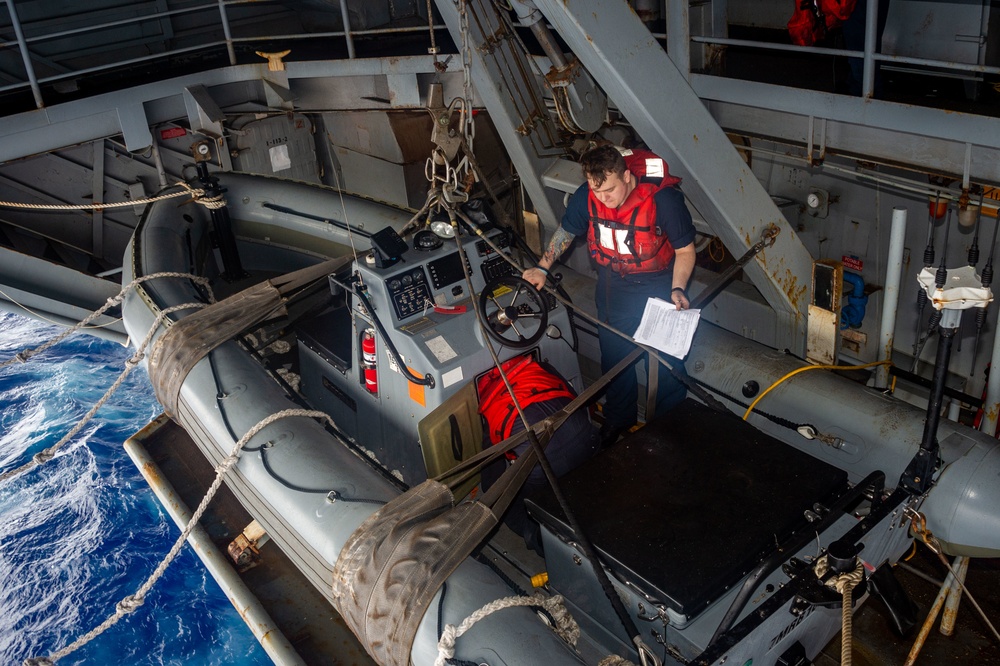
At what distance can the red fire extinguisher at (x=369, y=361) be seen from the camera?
3457 mm

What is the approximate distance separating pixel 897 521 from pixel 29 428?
6289 mm

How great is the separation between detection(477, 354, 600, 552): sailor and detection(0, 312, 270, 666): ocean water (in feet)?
6.96

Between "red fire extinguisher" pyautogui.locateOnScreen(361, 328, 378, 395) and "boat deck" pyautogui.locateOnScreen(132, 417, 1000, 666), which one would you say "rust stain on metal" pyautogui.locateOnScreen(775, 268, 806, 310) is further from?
"red fire extinguisher" pyautogui.locateOnScreen(361, 328, 378, 395)

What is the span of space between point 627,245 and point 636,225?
0.10m

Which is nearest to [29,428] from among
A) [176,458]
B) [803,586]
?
[176,458]

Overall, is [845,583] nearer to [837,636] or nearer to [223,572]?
[837,636]

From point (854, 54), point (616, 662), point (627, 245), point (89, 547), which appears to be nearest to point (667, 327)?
point (627, 245)

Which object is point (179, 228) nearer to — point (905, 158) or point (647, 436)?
point (647, 436)

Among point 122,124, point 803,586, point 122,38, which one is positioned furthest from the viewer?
point 122,38

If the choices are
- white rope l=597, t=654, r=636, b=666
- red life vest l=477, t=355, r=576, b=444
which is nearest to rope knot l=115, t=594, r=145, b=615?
red life vest l=477, t=355, r=576, b=444

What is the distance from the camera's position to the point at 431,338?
3172 mm

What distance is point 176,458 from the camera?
389cm

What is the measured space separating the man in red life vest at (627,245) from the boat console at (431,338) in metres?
0.20

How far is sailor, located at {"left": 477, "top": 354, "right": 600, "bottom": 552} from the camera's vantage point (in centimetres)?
303
